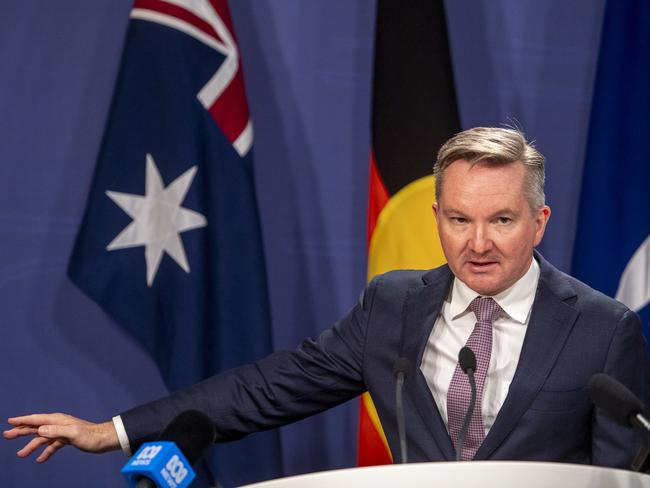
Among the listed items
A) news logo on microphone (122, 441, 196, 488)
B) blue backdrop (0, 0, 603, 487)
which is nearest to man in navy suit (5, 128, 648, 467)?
news logo on microphone (122, 441, 196, 488)

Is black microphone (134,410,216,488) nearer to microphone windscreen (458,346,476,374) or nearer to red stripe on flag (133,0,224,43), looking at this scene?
microphone windscreen (458,346,476,374)

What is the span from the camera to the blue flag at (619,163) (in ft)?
11.5

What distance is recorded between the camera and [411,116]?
10.9 feet

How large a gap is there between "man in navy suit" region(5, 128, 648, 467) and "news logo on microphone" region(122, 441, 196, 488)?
84cm

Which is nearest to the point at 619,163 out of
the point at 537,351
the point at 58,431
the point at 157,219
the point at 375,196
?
the point at 375,196

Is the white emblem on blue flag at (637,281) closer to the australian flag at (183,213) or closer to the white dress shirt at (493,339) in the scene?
the white dress shirt at (493,339)

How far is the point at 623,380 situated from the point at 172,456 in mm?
1284

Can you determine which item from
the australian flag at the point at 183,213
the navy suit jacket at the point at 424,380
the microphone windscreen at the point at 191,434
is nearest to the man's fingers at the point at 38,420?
Answer: the navy suit jacket at the point at 424,380

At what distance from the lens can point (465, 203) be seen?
2.22 meters

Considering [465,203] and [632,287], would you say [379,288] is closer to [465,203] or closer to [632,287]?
[465,203]

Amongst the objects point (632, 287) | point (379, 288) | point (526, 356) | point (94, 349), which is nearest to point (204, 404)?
point (379, 288)

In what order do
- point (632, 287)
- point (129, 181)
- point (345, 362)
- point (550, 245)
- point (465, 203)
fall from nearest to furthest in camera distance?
point (465, 203)
point (345, 362)
point (129, 181)
point (632, 287)
point (550, 245)

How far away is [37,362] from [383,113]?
155cm

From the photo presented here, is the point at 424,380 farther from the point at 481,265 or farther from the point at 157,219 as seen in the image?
the point at 157,219
